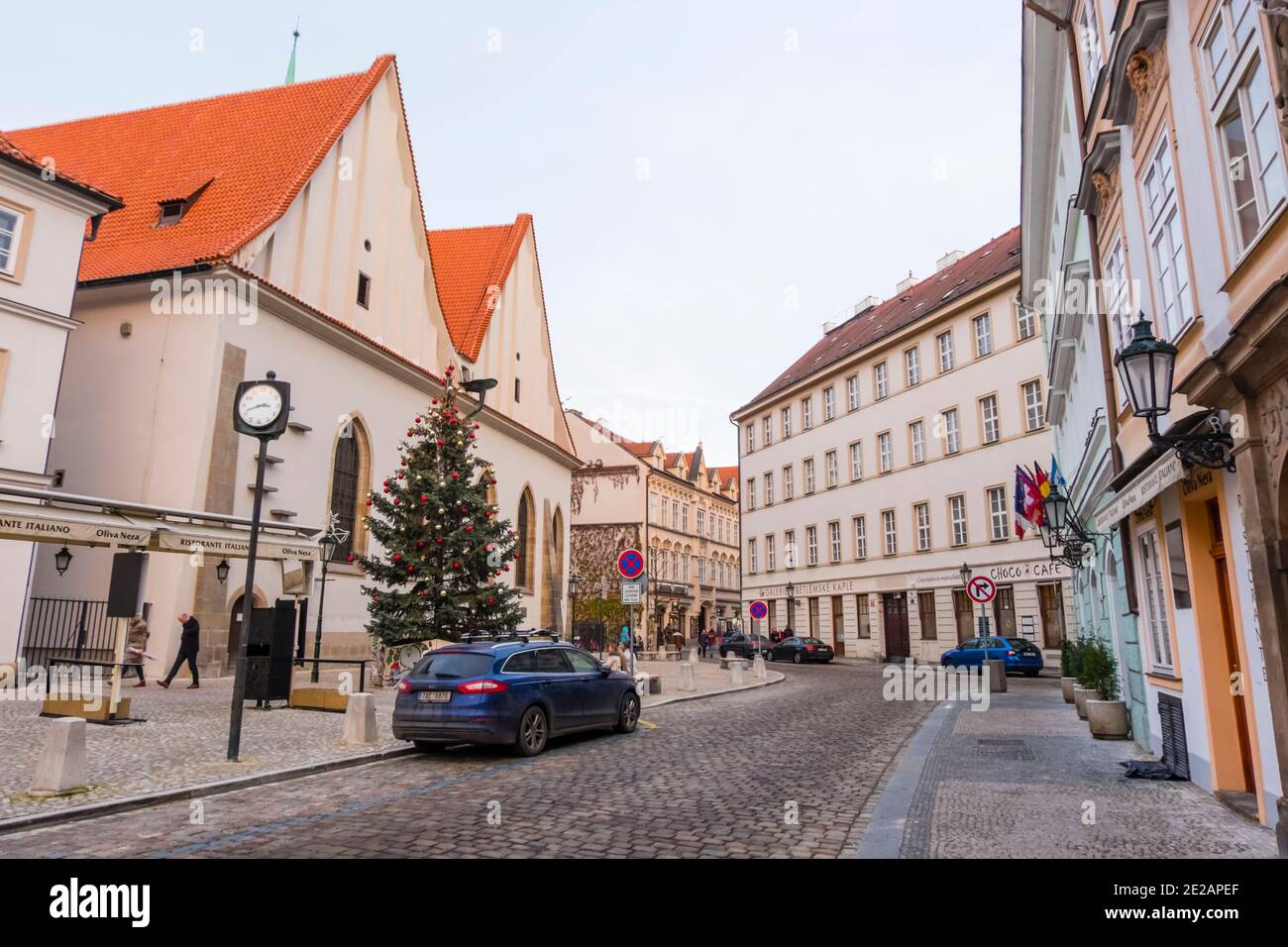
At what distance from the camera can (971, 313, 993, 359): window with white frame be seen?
3659cm

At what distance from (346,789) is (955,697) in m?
16.7

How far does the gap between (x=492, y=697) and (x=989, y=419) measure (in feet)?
103

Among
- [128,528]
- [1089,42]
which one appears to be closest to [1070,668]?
[1089,42]

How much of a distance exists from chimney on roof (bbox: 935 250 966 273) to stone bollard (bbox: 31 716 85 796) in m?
46.7

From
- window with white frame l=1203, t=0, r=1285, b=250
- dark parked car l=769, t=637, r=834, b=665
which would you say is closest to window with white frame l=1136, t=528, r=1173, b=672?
window with white frame l=1203, t=0, r=1285, b=250

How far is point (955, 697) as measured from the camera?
21.0 m

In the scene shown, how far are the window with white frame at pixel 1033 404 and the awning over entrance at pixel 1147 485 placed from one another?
26436 mm

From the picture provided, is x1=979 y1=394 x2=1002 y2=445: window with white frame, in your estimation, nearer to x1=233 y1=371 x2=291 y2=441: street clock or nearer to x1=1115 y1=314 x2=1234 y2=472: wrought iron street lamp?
x1=1115 y1=314 x2=1234 y2=472: wrought iron street lamp

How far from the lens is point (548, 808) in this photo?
7438 millimetres

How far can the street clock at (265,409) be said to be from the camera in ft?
34.9

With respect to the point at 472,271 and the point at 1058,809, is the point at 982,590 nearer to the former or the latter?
the point at 1058,809
